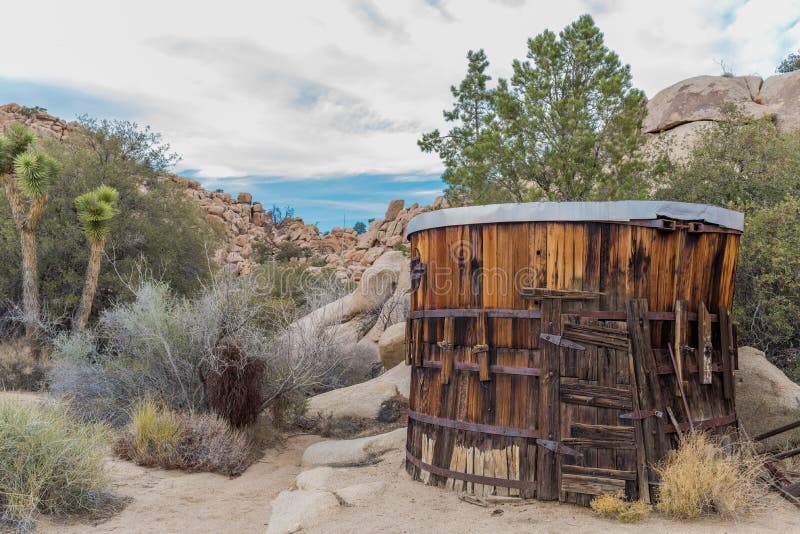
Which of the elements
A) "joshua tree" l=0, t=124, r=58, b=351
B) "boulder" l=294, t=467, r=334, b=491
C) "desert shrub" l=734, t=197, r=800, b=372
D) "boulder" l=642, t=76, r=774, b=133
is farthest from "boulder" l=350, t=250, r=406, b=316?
"boulder" l=642, t=76, r=774, b=133

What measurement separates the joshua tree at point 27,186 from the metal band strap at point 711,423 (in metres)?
16.1

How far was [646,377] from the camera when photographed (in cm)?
665

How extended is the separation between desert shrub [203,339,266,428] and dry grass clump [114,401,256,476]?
0.75 meters

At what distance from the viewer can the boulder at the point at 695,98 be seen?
91.7 ft

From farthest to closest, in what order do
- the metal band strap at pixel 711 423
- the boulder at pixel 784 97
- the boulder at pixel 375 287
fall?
the boulder at pixel 784 97, the boulder at pixel 375 287, the metal band strap at pixel 711 423

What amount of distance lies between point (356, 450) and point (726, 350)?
16.8 feet

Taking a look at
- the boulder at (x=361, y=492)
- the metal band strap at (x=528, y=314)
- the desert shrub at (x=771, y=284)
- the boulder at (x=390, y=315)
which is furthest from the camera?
the boulder at (x=390, y=315)

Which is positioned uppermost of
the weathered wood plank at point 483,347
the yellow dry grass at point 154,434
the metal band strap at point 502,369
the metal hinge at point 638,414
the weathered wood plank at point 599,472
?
A: the weathered wood plank at point 483,347

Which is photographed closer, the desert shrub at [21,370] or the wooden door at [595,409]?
the wooden door at [595,409]

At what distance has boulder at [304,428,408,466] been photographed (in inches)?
369

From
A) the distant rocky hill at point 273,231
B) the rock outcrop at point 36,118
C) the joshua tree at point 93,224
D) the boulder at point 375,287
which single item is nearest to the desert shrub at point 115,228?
the joshua tree at point 93,224

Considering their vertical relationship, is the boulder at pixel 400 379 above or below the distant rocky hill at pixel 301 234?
below

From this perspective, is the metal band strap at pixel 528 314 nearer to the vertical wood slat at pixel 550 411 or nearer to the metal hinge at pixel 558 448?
the vertical wood slat at pixel 550 411

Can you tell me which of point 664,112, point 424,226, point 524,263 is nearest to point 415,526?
point 524,263
